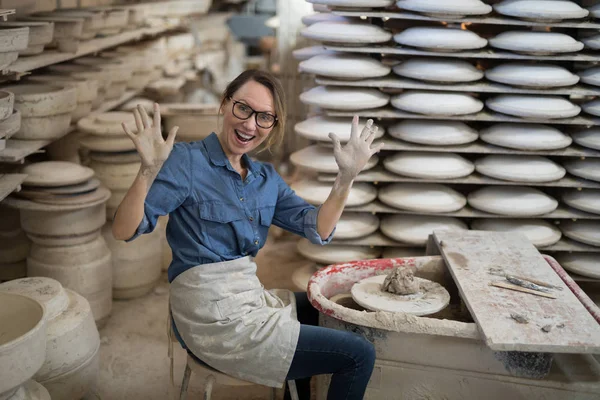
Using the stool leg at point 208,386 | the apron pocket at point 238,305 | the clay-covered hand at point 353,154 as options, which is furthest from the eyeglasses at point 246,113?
the stool leg at point 208,386

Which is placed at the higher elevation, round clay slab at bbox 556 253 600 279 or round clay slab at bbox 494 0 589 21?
round clay slab at bbox 494 0 589 21

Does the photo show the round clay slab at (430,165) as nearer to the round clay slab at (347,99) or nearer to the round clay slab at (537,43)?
the round clay slab at (347,99)

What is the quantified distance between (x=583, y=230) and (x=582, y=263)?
175mm

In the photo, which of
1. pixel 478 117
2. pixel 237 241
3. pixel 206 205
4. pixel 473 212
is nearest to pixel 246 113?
pixel 206 205

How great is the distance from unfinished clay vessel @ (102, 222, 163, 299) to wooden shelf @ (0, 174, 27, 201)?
87cm

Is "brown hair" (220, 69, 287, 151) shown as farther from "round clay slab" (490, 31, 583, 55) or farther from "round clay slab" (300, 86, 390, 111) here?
"round clay slab" (490, 31, 583, 55)

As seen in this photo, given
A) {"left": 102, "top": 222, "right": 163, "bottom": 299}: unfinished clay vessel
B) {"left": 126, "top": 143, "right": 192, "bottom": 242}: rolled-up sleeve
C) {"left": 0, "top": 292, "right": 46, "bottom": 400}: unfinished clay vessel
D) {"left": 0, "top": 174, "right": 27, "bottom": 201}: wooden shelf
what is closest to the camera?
{"left": 0, "top": 292, "right": 46, "bottom": 400}: unfinished clay vessel

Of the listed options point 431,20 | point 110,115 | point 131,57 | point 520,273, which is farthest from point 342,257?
point 131,57

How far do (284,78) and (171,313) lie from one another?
3211 mm

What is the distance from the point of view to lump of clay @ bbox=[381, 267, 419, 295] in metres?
2.74

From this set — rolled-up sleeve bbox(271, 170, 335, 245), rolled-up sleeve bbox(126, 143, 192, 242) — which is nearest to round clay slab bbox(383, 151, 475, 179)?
rolled-up sleeve bbox(271, 170, 335, 245)

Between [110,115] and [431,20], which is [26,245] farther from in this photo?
[431,20]

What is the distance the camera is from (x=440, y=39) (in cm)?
334

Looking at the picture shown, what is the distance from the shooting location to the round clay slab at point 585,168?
3480mm
